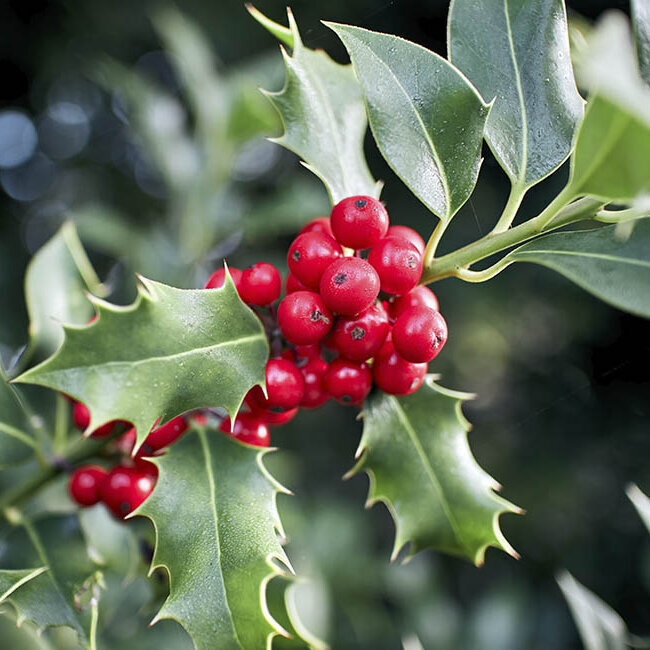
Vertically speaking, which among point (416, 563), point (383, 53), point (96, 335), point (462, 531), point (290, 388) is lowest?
point (416, 563)

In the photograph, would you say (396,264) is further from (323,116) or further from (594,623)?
(594,623)

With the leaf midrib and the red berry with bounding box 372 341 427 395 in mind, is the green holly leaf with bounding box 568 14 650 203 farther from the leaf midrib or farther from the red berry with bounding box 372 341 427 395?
the leaf midrib

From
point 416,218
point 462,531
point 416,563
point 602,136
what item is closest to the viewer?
point 602,136

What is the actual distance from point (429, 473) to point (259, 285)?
480 millimetres

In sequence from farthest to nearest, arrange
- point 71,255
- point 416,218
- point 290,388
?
Answer: point 416,218 < point 71,255 < point 290,388

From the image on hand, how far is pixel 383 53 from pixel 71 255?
0.91 metres

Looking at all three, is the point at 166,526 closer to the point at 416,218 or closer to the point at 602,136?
the point at 602,136

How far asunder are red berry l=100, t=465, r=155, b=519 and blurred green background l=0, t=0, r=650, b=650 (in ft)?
1.85

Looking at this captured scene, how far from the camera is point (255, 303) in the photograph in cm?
115

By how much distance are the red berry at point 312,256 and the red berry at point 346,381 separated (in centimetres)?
15

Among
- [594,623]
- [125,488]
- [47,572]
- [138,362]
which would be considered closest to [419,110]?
[138,362]

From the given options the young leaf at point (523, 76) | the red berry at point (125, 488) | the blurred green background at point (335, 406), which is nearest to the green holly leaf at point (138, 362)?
the red berry at point (125, 488)

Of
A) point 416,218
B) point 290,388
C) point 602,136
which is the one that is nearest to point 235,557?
point 290,388

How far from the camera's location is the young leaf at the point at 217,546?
3.25 feet
